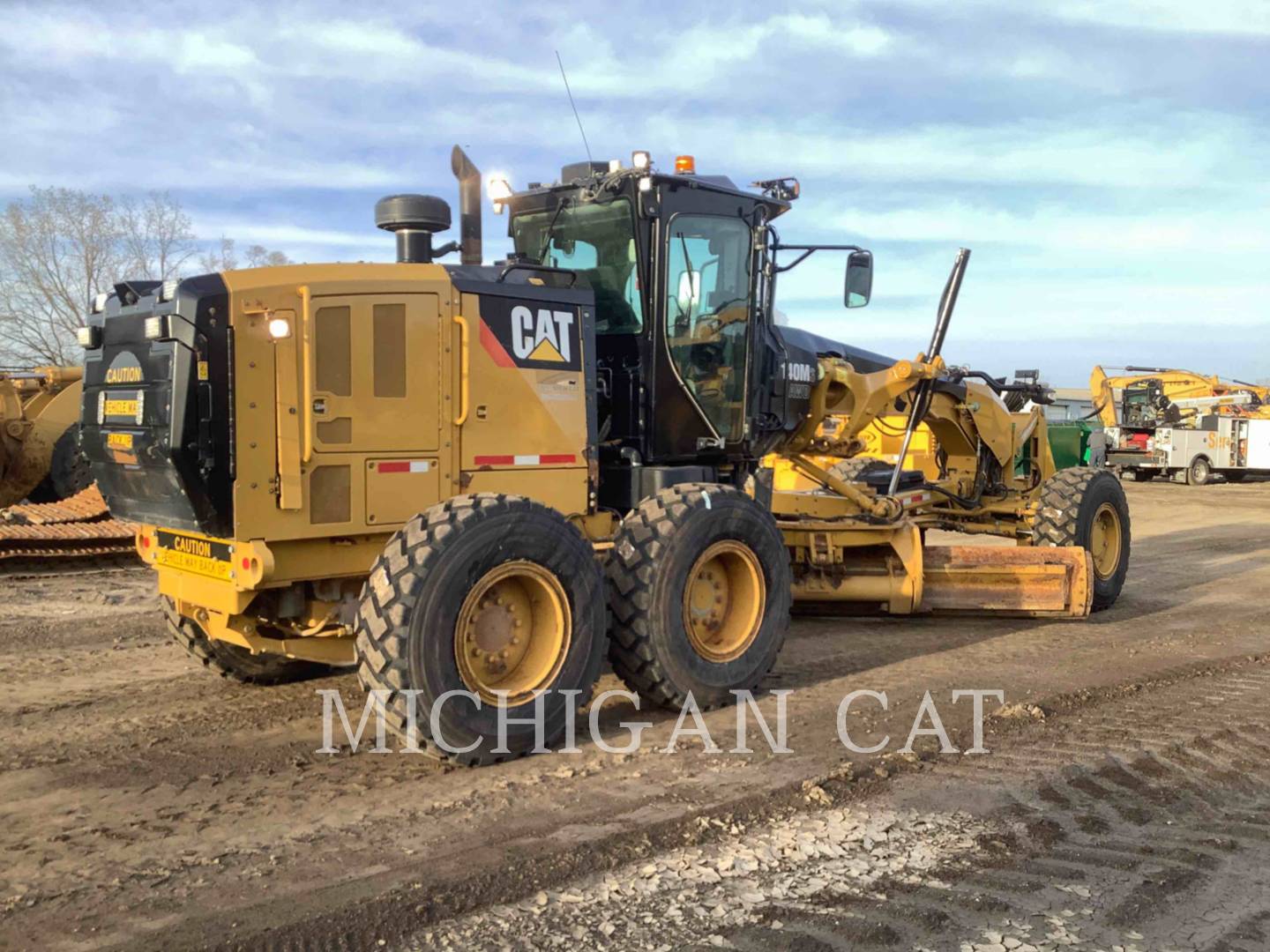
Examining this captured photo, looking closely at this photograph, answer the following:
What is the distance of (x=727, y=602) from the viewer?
6398mm

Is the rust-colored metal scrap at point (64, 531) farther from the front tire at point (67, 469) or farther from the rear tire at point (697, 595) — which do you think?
the rear tire at point (697, 595)

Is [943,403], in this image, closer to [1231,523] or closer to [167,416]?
[167,416]

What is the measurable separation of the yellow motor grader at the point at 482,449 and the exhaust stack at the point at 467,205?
0.02 metres

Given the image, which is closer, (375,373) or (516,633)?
(375,373)

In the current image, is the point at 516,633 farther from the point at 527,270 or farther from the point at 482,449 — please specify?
the point at 527,270

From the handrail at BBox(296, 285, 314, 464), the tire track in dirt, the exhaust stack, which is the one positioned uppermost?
the exhaust stack

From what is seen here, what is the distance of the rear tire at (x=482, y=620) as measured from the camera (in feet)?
15.7

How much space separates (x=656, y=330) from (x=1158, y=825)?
12.0 feet

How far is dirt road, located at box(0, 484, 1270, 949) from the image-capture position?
11.8 feet

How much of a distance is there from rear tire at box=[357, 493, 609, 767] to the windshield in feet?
5.80

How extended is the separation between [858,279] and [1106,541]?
4500mm

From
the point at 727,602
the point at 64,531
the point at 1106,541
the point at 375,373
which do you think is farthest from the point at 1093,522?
the point at 64,531

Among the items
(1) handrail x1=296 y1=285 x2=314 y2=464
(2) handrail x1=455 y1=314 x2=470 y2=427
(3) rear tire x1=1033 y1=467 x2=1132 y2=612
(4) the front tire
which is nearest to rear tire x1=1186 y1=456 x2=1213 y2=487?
(3) rear tire x1=1033 y1=467 x2=1132 y2=612

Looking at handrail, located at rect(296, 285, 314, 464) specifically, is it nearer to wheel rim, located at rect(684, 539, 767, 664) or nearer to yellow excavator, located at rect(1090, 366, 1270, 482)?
wheel rim, located at rect(684, 539, 767, 664)
